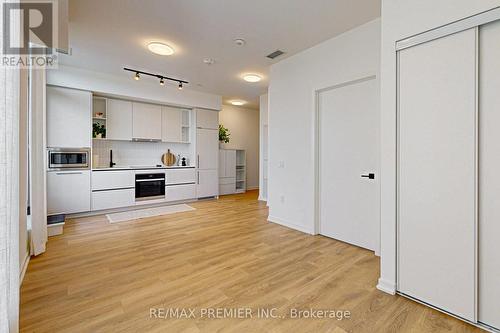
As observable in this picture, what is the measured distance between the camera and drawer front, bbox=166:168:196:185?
5675 mm

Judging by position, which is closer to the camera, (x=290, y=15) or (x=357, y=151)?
(x=290, y=15)

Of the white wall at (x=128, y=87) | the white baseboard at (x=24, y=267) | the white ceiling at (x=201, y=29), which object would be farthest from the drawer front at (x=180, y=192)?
the white baseboard at (x=24, y=267)

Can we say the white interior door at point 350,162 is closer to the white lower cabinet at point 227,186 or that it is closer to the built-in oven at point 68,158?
the white lower cabinet at point 227,186

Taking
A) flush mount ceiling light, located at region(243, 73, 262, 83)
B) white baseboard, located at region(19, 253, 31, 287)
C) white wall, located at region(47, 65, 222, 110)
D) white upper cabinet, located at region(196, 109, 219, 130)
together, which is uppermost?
flush mount ceiling light, located at region(243, 73, 262, 83)

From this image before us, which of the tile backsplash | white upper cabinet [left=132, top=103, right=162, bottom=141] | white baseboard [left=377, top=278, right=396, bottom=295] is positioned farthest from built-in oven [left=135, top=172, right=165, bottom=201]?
white baseboard [left=377, top=278, right=396, bottom=295]

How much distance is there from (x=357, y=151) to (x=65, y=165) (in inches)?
200

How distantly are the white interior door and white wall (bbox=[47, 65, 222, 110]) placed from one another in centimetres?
361

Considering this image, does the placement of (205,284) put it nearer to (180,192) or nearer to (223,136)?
(180,192)

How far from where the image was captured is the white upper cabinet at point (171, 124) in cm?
580

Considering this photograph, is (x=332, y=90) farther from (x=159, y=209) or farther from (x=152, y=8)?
(x=159, y=209)

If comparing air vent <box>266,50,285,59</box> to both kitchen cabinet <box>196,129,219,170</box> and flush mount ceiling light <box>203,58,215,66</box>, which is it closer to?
flush mount ceiling light <box>203,58,215,66</box>

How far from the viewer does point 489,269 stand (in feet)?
5.24

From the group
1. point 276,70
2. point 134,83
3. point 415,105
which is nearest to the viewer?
point 415,105

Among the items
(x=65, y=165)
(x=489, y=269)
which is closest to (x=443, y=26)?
(x=489, y=269)
